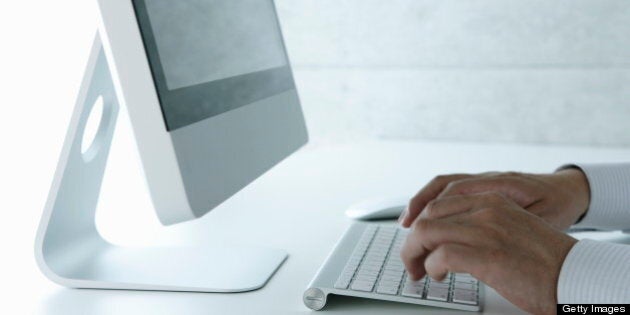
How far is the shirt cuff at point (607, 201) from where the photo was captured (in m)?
0.83

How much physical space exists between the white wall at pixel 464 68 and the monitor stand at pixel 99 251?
1198 millimetres

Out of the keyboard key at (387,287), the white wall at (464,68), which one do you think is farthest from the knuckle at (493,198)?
the white wall at (464,68)

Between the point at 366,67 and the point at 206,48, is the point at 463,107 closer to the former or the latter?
the point at 366,67

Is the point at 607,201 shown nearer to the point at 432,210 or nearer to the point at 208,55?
the point at 432,210

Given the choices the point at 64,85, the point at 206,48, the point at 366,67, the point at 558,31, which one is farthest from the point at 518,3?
the point at 206,48

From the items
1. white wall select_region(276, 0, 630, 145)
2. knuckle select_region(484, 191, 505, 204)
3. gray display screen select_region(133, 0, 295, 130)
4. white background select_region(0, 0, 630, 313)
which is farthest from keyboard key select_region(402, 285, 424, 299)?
white wall select_region(276, 0, 630, 145)

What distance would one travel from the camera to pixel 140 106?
23.4 inches

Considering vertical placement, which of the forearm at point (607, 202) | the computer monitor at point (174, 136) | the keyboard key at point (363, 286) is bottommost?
the forearm at point (607, 202)

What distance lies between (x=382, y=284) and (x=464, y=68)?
1.31m

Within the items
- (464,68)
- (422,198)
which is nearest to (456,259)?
(422,198)

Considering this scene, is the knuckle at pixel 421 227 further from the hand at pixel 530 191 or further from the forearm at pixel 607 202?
the forearm at pixel 607 202

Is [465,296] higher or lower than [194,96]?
lower

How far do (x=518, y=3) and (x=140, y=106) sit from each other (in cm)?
139

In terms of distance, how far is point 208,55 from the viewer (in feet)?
2.36
